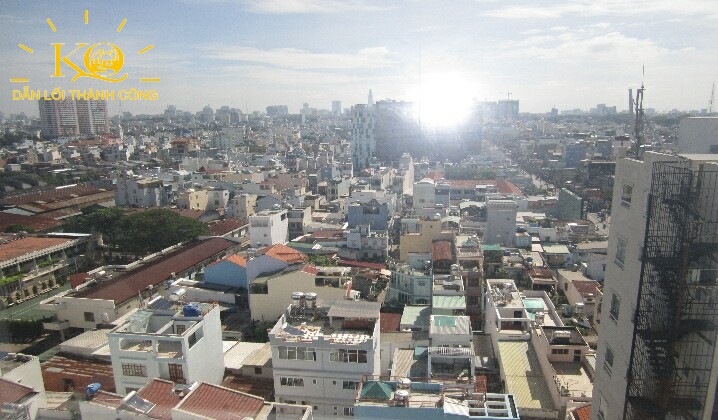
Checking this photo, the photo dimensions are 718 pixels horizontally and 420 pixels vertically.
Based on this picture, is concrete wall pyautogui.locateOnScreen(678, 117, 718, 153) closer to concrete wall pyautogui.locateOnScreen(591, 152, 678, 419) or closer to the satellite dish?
concrete wall pyautogui.locateOnScreen(591, 152, 678, 419)

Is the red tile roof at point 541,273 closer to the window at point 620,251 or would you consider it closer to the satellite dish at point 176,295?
the satellite dish at point 176,295

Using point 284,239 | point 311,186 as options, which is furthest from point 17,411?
point 311,186

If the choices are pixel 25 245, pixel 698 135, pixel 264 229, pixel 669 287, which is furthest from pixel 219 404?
pixel 25 245

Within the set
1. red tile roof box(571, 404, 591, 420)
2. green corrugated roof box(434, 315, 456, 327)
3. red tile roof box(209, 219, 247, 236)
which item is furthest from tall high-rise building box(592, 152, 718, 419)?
red tile roof box(209, 219, 247, 236)

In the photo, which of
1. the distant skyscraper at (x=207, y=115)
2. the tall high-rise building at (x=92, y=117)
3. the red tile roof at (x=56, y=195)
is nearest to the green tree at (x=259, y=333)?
the red tile roof at (x=56, y=195)

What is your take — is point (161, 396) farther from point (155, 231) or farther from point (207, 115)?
point (207, 115)

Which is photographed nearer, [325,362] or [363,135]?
[325,362]
